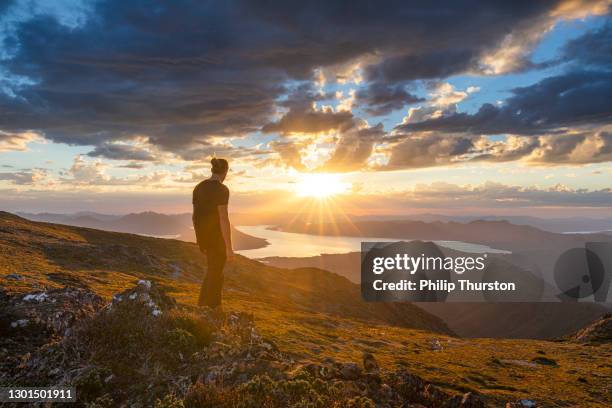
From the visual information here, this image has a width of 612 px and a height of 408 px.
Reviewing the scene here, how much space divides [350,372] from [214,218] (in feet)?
17.9

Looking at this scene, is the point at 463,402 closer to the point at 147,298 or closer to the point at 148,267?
the point at 147,298

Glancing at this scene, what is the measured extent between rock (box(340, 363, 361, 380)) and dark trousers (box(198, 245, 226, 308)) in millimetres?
4476

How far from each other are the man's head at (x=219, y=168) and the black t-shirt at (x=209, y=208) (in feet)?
0.76

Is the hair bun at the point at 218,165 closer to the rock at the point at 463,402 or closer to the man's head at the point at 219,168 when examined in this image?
the man's head at the point at 219,168

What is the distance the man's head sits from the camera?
11195 mm

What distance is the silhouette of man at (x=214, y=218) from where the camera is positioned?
35.8 ft

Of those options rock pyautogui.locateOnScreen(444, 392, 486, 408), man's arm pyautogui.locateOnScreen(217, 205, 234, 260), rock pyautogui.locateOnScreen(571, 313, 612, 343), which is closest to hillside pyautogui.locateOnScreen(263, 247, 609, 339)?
rock pyautogui.locateOnScreen(571, 313, 612, 343)

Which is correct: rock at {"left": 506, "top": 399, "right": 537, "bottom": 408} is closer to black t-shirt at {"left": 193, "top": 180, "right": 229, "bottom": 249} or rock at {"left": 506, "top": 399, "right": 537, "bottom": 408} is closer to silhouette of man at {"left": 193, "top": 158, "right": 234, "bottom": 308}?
silhouette of man at {"left": 193, "top": 158, "right": 234, "bottom": 308}

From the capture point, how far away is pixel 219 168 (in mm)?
11234

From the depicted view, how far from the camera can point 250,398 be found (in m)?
6.91

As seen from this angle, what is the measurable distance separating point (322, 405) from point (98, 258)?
38306 mm

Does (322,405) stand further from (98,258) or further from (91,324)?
(98,258)

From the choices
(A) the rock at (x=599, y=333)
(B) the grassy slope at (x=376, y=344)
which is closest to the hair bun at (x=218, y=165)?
(B) the grassy slope at (x=376, y=344)

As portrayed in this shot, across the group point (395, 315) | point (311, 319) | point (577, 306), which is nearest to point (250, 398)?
point (311, 319)
